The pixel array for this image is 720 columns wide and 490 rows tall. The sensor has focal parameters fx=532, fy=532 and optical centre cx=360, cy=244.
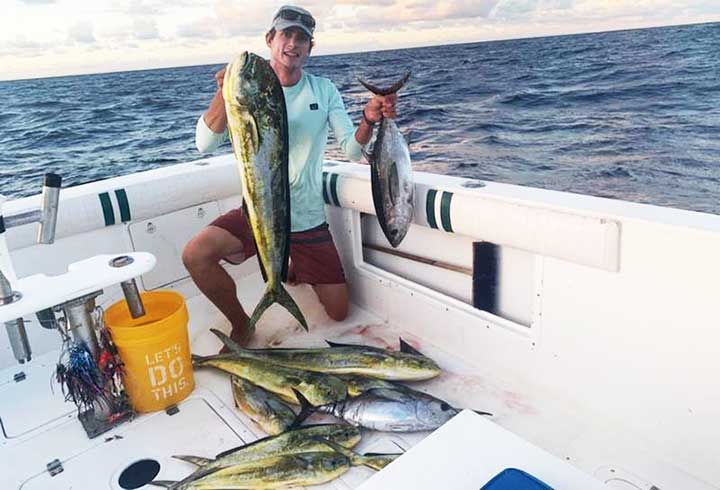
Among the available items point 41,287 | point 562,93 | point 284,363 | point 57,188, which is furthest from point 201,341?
point 562,93

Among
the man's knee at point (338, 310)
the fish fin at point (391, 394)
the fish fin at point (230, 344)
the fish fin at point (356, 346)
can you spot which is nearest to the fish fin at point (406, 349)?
the fish fin at point (356, 346)

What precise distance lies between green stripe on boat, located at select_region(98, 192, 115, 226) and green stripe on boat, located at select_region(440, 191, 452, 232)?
2.07m

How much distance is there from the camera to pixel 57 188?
2.25 meters

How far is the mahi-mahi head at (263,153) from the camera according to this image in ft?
6.73

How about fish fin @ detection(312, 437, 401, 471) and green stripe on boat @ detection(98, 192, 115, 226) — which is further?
green stripe on boat @ detection(98, 192, 115, 226)

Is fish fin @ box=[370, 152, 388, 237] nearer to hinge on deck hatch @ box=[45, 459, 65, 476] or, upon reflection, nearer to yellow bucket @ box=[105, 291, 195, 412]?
yellow bucket @ box=[105, 291, 195, 412]

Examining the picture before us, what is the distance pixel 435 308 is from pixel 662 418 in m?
1.28

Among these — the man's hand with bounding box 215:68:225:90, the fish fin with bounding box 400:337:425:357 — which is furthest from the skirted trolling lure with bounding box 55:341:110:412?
the fish fin with bounding box 400:337:425:357

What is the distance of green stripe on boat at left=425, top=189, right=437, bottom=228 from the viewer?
9.52ft

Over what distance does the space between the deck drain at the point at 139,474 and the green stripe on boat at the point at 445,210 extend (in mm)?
1818

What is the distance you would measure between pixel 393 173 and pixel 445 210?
0.34 metres

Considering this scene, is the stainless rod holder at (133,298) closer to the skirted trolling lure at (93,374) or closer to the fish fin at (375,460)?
the skirted trolling lure at (93,374)

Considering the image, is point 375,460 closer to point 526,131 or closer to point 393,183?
point 393,183

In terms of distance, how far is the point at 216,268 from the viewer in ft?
11.0
